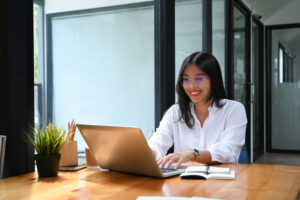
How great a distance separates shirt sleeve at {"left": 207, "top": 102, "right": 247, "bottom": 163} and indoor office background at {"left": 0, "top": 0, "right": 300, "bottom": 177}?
627 mm

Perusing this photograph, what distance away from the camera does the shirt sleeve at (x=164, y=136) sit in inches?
81.4

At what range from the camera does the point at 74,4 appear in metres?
2.05

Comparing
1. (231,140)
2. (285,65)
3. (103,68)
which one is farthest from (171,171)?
(285,65)

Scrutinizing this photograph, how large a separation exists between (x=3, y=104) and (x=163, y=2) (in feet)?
4.72

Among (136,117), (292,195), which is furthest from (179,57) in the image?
(292,195)

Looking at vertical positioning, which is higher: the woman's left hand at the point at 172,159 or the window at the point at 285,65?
the window at the point at 285,65

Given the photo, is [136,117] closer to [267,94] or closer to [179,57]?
[179,57]

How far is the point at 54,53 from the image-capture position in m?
1.82

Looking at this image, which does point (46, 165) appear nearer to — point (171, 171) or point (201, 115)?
point (171, 171)

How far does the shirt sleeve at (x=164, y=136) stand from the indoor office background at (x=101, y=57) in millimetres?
288

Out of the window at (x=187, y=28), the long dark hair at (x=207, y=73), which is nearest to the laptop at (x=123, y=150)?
the long dark hair at (x=207, y=73)

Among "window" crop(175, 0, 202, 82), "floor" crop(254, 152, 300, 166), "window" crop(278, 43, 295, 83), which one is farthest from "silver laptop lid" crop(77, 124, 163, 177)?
"window" crop(278, 43, 295, 83)

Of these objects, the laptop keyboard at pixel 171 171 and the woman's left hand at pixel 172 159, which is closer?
the laptop keyboard at pixel 171 171

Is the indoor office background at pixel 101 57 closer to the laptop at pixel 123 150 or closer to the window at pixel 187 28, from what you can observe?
the window at pixel 187 28
